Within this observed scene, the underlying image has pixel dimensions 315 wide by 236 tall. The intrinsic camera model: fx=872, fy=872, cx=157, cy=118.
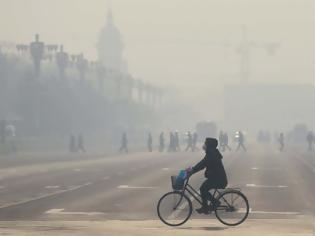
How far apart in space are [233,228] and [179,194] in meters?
1.21

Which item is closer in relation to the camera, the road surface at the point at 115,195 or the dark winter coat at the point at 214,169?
the dark winter coat at the point at 214,169

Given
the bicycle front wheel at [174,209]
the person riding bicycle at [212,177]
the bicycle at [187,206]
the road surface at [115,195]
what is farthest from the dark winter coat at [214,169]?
the road surface at [115,195]

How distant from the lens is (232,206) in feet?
53.2

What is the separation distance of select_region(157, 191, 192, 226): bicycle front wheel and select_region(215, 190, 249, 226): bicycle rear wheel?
60 cm

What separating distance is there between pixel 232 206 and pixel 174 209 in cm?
108

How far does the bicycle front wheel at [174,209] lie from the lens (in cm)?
1619

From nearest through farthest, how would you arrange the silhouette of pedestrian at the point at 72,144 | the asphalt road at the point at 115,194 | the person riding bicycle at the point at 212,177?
1. the person riding bicycle at the point at 212,177
2. the asphalt road at the point at 115,194
3. the silhouette of pedestrian at the point at 72,144

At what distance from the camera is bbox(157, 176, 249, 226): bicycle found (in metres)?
16.2

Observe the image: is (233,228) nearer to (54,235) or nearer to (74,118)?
(54,235)

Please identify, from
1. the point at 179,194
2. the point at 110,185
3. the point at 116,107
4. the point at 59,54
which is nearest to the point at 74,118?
the point at 59,54

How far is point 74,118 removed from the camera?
125375mm

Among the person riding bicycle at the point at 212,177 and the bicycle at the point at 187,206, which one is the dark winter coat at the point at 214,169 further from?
the bicycle at the point at 187,206

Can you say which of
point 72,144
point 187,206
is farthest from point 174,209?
point 72,144

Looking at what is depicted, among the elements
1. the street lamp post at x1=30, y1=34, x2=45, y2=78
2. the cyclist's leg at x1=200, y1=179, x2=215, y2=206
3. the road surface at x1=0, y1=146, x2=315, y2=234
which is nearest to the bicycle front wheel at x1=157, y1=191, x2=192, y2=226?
the cyclist's leg at x1=200, y1=179, x2=215, y2=206
